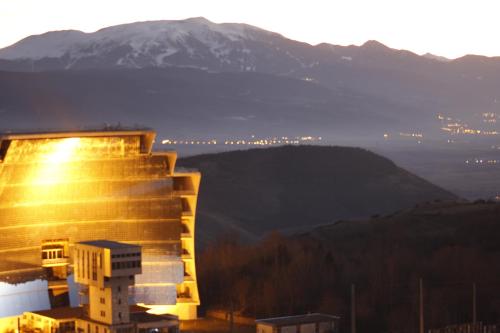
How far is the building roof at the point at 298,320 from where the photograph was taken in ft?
166

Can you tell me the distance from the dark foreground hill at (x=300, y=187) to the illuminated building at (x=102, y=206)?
53.6 metres

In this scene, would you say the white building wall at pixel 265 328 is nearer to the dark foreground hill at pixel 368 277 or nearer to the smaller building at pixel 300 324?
the smaller building at pixel 300 324

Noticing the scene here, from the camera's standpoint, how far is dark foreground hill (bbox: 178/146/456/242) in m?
119

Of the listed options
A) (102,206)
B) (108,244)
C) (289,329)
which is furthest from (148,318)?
(102,206)

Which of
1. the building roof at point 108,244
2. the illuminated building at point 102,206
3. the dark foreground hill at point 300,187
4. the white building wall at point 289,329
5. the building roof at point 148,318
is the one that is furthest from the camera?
the dark foreground hill at point 300,187

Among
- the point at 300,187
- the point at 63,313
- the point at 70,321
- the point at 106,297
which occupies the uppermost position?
the point at 300,187

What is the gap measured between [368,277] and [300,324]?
35.4 ft

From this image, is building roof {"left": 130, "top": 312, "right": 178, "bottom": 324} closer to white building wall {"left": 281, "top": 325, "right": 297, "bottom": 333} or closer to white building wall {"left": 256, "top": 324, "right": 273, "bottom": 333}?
white building wall {"left": 256, "top": 324, "right": 273, "bottom": 333}

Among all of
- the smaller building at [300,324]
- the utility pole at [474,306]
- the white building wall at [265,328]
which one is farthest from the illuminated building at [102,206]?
the utility pole at [474,306]

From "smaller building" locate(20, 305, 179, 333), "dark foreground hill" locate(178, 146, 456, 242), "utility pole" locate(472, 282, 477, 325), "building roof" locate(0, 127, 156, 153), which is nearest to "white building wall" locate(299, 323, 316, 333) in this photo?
"smaller building" locate(20, 305, 179, 333)

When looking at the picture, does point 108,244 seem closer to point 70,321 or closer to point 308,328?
point 70,321

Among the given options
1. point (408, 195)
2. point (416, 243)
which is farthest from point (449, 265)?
point (408, 195)

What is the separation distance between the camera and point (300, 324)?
50.6 meters

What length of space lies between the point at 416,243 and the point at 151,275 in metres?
20.5
